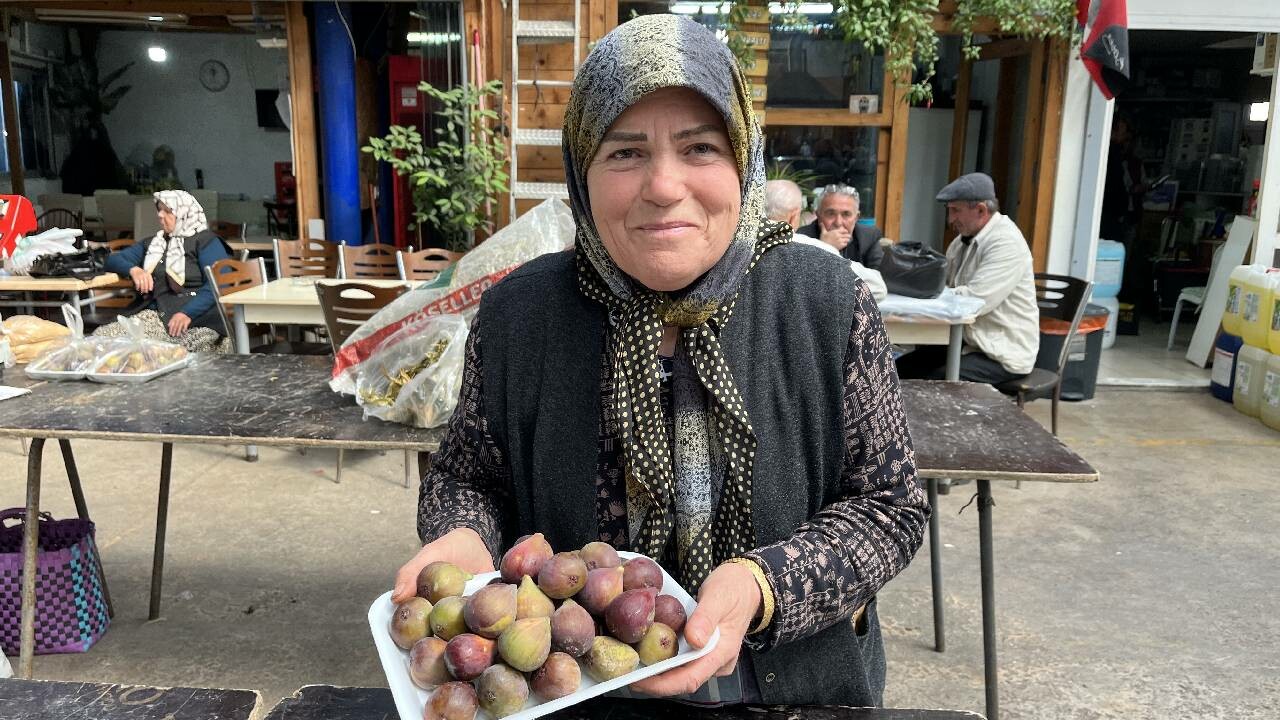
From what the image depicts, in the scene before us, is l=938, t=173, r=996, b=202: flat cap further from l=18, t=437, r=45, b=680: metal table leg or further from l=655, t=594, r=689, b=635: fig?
l=655, t=594, r=689, b=635: fig

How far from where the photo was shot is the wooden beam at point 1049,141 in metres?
6.73

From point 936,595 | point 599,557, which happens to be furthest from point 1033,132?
point 599,557

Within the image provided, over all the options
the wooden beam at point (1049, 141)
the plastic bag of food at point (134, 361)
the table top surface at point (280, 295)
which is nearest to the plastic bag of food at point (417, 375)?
the plastic bag of food at point (134, 361)

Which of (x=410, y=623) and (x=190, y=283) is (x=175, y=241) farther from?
(x=410, y=623)

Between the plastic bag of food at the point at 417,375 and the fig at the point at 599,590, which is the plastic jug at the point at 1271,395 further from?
the fig at the point at 599,590

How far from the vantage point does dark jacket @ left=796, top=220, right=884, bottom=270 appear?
566 cm

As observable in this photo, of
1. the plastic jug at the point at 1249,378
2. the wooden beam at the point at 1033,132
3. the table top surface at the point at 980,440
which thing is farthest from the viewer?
the wooden beam at the point at 1033,132

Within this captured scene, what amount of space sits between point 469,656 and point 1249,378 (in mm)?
6775

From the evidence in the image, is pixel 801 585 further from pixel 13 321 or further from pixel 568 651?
pixel 13 321

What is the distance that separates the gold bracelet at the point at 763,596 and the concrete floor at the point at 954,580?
211 cm

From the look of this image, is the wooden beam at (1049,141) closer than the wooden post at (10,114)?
Yes

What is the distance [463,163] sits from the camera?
22.9 ft

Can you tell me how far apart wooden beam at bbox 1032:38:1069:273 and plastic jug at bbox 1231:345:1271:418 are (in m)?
1.45

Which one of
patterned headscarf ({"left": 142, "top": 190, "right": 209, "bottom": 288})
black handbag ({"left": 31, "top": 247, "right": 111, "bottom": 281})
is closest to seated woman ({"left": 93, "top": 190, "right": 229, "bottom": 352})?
patterned headscarf ({"left": 142, "top": 190, "right": 209, "bottom": 288})
